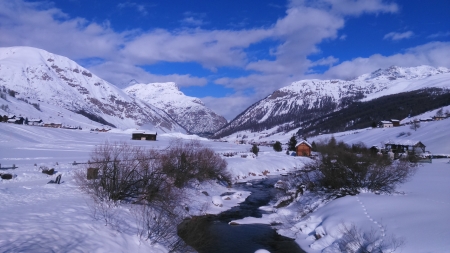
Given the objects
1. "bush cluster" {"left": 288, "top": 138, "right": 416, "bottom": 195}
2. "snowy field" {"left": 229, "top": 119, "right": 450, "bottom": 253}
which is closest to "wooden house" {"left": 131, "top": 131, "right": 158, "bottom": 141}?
"snowy field" {"left": 229, "top": 119, "right": 450, "bottom": 253}

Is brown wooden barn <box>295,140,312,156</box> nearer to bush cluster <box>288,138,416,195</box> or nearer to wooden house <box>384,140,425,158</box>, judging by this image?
wooden house <box>384,140,425,158</box>

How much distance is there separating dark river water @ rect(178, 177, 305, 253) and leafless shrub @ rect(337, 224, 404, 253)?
3549mm

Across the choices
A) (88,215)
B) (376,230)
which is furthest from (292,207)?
(88,215)

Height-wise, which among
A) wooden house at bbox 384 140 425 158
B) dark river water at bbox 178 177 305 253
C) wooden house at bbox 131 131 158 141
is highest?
wooden house at bbox 131 131 158 141

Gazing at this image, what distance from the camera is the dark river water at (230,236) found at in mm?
22094

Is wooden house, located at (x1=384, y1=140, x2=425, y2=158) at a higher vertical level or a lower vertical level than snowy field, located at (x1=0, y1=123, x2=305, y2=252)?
higher

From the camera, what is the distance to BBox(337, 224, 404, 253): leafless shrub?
1631cm

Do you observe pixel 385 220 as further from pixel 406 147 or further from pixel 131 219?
pixel 406 147

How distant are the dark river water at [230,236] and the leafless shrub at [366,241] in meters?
3.55

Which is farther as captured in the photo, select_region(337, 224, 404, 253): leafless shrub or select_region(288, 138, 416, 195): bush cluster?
select_region(288, 138, 416, 195): bush cluster

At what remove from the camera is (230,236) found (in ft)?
81.7

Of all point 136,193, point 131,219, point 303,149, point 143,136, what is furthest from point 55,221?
point 143,136

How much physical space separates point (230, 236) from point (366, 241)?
10.2m

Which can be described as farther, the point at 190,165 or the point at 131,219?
the point at 190,165
